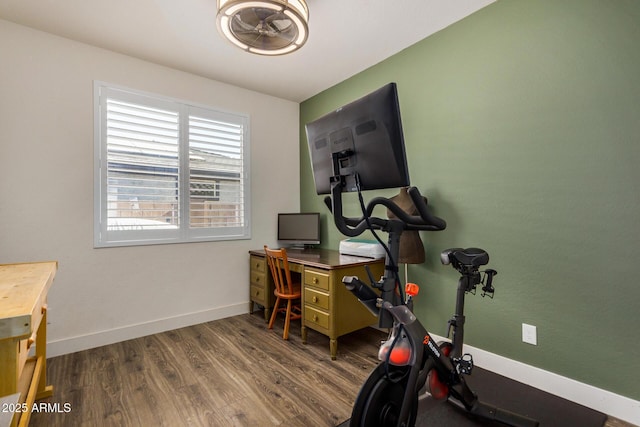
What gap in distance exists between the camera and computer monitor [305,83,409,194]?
1.03m

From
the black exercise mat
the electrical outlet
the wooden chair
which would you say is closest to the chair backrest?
the wooden chair

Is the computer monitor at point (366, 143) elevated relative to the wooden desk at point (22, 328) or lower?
elevated

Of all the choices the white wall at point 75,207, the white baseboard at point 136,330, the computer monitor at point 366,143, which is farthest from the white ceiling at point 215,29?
the white baseboard at point 136,330

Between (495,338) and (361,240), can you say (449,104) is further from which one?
(495,338)

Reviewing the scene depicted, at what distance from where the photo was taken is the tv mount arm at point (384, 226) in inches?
46.1

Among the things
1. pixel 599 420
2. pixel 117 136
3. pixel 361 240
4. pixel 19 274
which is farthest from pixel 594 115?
pixel 117 136

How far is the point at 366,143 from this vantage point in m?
1.10

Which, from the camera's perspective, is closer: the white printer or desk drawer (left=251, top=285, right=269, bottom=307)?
the white printer

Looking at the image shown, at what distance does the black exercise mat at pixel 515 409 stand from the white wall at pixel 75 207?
7.31 ft

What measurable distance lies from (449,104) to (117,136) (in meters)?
2.94

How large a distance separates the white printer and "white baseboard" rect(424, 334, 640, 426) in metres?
1.00

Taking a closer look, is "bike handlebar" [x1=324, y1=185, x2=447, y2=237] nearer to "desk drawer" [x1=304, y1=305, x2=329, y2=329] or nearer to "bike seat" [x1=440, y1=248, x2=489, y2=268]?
"bike seat" [x1=440, y1=248, x2=489, y2=268]

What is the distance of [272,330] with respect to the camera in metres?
3.12

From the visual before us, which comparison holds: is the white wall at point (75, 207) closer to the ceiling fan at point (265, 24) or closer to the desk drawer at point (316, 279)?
the desk drawer at point (316, 279)
